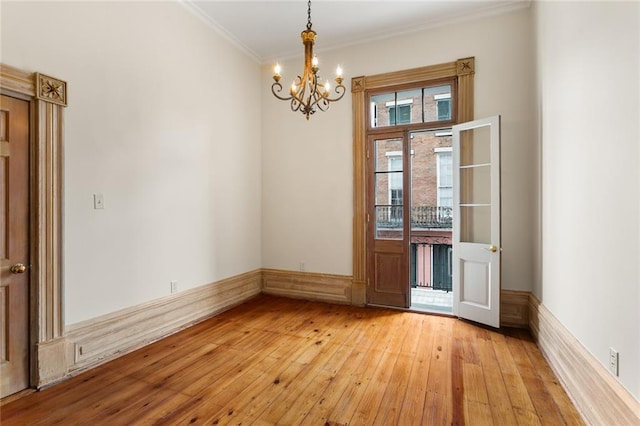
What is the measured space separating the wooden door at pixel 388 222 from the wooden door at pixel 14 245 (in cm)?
361

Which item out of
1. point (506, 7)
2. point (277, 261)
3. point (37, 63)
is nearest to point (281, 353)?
point (277, 261)

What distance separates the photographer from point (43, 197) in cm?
240

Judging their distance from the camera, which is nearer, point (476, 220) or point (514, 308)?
point (514, 308)

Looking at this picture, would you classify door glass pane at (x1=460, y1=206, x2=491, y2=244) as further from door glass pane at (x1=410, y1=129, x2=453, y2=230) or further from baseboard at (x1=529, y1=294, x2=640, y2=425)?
door glass pane at (x1=410, y1=129, x2=453, y2=230)

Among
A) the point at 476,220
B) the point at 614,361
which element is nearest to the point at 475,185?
the point at 476,220

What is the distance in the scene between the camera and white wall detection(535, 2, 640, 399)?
5.25 feet

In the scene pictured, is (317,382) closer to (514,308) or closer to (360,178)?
(514,308)

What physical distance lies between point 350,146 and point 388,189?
83cm

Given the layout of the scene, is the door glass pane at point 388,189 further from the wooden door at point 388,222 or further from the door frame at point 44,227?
the door frame at point 44,227

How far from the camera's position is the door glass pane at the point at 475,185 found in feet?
12.3

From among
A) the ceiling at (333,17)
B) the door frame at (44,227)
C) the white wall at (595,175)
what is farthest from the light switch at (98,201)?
the white wall at (595,175)

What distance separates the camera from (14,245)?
2.31m

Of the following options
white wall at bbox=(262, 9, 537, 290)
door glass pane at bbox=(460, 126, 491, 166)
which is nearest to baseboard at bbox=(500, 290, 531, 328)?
white wall at bbox=(262, 9, 537, 290)

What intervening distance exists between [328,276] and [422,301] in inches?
66.0
